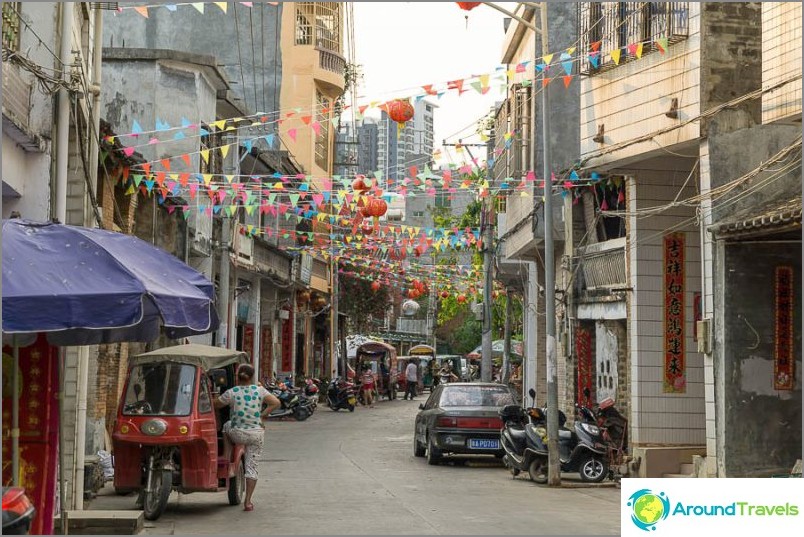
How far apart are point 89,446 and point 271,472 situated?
9.70ft

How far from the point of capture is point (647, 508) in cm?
841

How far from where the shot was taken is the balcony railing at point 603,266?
67.1 ft

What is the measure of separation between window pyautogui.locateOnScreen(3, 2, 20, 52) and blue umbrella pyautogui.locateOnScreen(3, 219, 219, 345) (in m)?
3.73

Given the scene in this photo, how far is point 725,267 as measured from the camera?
15.9 meters

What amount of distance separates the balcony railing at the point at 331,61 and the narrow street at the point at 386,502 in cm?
2514

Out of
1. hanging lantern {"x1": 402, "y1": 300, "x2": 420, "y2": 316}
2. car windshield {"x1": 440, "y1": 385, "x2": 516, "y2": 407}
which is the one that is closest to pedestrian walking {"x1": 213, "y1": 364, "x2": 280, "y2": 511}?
car windshield {"x1": 440, "y1": 385, "x2": 516, "y2": 407}

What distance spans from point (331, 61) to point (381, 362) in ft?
45.3

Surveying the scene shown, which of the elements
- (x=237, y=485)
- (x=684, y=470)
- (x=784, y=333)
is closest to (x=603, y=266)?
(x=684, y=470)

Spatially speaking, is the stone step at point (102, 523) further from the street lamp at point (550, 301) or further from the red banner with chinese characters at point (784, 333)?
the red banner with chinese characters at point (784, 333)

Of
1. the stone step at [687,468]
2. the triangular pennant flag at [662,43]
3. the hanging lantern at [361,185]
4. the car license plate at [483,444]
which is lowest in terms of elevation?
the stone step at [687,468]

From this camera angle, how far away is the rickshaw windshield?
44.4ft

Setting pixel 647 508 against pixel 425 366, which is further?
pixel 425 366

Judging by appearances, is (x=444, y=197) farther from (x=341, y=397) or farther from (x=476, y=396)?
(x=476, y=396)

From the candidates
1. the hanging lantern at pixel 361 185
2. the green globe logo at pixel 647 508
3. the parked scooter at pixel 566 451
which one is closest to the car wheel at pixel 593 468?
the parked scooter at pixel 566 451
